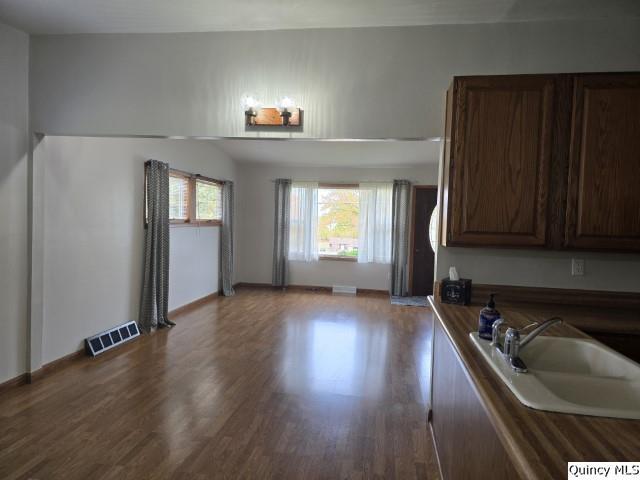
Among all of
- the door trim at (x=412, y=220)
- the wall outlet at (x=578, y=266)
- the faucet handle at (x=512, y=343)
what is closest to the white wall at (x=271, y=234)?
the door trim at (x=412, y=220)

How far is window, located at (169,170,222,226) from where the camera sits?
5.07m

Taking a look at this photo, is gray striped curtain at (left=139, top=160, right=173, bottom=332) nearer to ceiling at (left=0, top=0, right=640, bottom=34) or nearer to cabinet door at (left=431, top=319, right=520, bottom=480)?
ceiling at (left=0, top=0, right=640, bottom=34)

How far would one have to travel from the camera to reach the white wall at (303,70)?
2.39 meters

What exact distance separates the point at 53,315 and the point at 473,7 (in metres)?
3.84

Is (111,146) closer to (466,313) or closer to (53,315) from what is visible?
(53,315)

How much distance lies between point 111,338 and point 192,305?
5.67 ft

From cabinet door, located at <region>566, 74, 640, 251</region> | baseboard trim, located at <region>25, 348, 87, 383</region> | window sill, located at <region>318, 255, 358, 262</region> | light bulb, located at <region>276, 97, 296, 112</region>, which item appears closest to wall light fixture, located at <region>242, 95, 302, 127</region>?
light bulb, located at <region>276, 97, 296, 112</region>

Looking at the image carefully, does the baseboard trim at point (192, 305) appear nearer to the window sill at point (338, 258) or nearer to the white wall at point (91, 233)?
the white wall at point (91, 233)

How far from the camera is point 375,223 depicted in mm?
6910

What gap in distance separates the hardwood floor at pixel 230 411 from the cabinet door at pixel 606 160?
1565 mm

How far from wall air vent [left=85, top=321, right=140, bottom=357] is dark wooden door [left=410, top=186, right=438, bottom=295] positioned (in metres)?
4.50

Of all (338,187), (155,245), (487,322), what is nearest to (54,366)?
(155,245)

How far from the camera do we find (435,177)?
265 inches

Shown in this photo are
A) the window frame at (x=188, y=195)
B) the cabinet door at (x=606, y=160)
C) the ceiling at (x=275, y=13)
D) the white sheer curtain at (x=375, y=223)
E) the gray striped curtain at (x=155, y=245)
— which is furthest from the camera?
the white sheer curtain at (x=375, y=223)
